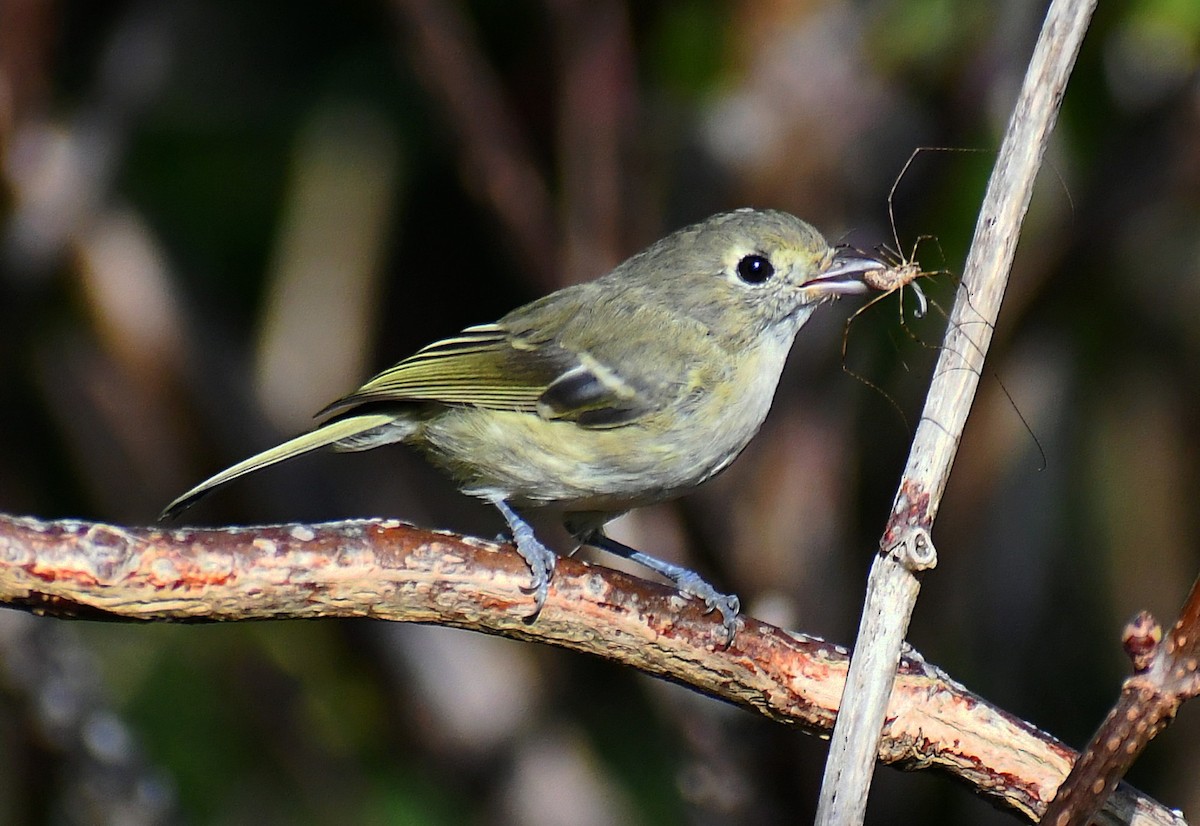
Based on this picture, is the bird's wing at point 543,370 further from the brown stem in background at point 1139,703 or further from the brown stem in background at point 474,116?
the brown stem in background at point 1139,703

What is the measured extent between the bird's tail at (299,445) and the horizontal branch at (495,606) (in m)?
0.92

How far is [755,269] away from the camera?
3.15 meters

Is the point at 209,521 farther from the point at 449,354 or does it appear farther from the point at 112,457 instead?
the point at 449,354

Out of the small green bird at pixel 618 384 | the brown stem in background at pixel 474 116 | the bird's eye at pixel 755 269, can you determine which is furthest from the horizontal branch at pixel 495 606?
the brown stem in background at pixel 474 116

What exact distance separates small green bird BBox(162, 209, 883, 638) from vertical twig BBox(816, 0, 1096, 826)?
1.15 m

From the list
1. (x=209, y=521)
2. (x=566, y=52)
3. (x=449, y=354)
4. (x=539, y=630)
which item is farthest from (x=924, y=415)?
(x=209, y=521)

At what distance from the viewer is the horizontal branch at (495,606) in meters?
1.79

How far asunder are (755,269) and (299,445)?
3.81 ft

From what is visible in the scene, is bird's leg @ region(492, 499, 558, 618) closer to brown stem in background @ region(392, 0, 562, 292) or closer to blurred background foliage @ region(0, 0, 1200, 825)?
blurred background foliage @ region(0, 0, 1200, 825)

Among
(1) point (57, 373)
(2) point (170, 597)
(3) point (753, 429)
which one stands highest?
(1) point (57, 373)

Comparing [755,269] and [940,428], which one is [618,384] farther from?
[940,428]

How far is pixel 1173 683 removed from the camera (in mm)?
1472

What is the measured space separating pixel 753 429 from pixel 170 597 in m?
1.53

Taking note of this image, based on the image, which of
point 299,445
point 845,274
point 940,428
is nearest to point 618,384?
point 845,274
